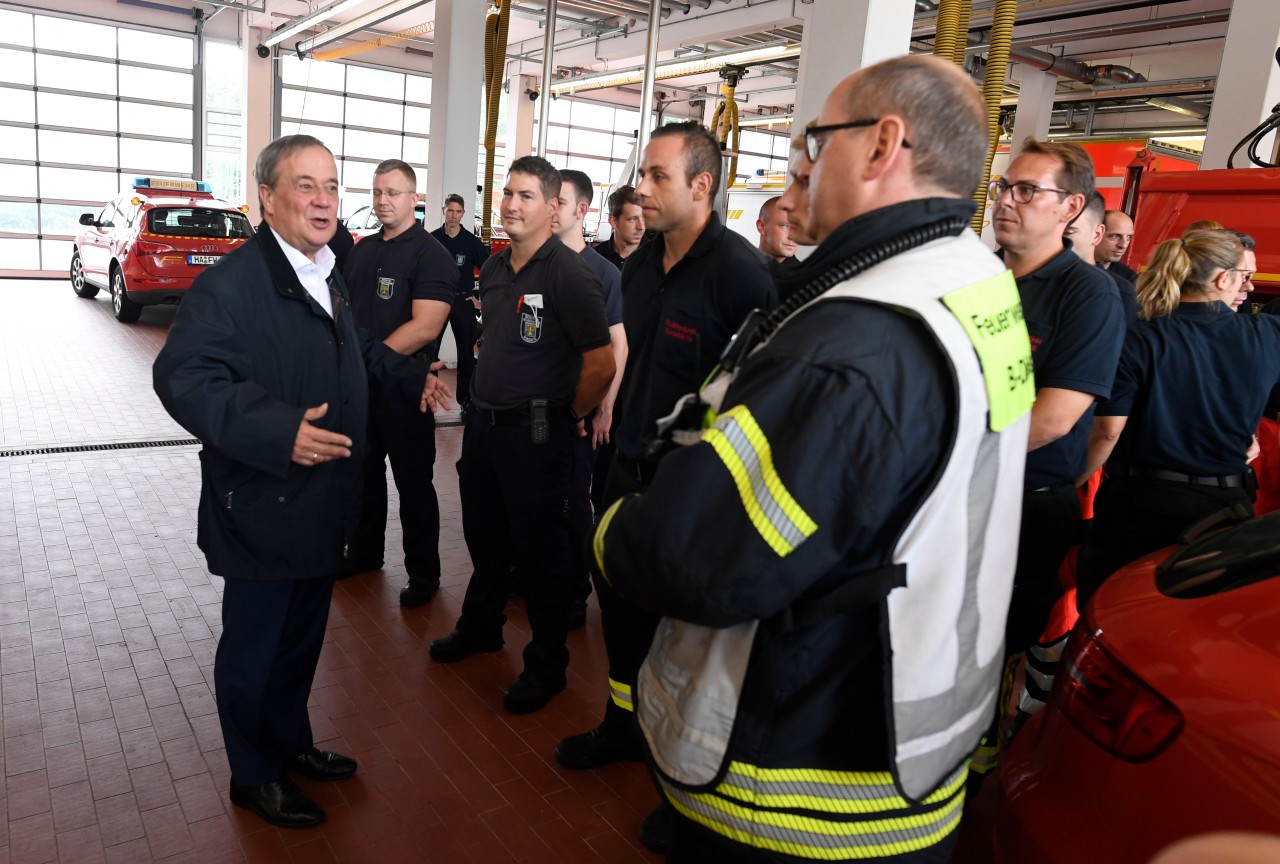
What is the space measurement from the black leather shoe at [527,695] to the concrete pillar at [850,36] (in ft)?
11.5

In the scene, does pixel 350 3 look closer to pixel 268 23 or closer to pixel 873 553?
pixel 268 23

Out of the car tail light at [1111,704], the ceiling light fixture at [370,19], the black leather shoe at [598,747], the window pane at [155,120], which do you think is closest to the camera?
the car tail light at [1111,704]

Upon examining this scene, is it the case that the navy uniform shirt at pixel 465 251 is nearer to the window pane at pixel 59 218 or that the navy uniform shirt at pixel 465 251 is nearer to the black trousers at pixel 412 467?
the black trousers at pixel 412 467

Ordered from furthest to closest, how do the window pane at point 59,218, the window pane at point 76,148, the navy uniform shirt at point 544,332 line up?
the window pane at point 59,218 < the window pane at point 76,148 < the navy uniform shirt at point 544,332

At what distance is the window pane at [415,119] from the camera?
21.5 m

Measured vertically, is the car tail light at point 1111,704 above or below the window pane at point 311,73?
below

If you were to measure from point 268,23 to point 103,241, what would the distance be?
7.96 meters

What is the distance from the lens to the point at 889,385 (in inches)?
43.2

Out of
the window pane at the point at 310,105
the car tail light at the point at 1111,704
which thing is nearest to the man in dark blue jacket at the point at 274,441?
the car tail light at the point at 1111,704

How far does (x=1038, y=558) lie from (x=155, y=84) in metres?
20.7

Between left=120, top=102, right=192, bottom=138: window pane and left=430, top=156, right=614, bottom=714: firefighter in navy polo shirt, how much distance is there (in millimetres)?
18658

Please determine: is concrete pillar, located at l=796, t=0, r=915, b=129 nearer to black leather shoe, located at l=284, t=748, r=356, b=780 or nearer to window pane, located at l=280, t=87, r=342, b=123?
black leather shoe, located at l=284, t=748, r=356, b=780

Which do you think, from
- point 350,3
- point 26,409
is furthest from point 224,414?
point 350,3

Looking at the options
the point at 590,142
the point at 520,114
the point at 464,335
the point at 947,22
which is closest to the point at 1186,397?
the point at 947,22
